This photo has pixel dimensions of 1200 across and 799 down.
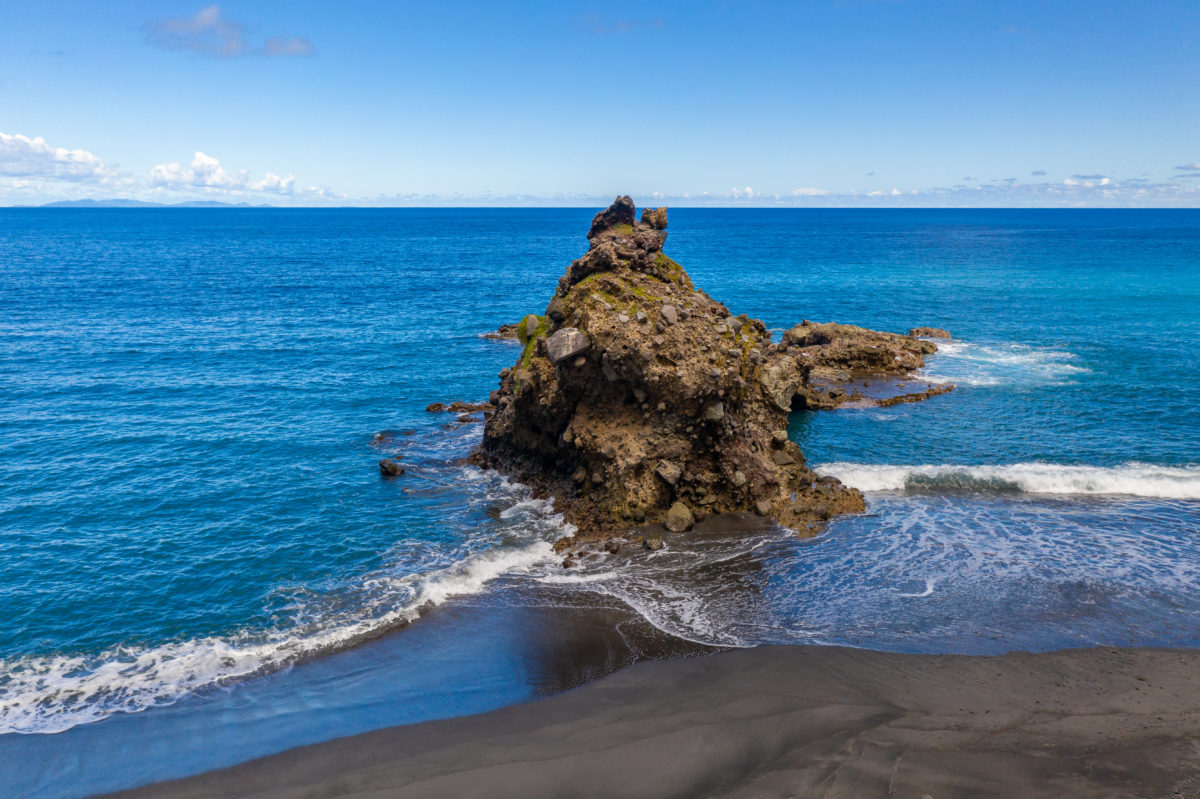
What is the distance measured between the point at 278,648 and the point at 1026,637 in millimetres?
20268

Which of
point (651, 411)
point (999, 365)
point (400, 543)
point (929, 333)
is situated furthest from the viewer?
point (929, 333)

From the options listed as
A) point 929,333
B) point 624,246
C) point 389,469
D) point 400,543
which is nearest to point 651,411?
point 624,246

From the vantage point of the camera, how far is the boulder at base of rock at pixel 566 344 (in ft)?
88.3

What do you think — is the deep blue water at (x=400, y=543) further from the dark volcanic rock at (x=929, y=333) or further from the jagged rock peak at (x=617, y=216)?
the jagged rock peak at (x=617, y=216)

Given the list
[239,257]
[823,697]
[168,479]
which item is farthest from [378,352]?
[239,257]

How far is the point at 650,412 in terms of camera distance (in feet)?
90.5

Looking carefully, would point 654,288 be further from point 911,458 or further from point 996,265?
point 996,265

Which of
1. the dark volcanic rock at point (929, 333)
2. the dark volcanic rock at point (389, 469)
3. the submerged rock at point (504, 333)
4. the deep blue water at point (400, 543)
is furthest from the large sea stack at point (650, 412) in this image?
the dark volcanic rock at point (929, 333)

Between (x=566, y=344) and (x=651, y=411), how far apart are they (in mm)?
4099

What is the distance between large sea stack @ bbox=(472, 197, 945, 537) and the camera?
87.7ft

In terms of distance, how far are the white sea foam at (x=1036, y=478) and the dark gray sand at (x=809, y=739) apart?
40.4ft

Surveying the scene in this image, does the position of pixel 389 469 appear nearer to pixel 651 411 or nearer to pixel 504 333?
pixel 651 411

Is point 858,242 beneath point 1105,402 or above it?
above

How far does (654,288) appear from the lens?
29484 mm
